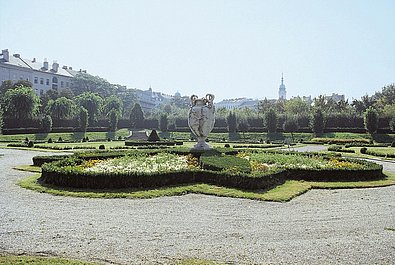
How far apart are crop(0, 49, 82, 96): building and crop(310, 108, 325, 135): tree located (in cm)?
5993

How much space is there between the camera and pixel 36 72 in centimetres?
8731

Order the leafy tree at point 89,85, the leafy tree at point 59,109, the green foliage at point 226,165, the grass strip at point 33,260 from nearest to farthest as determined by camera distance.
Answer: the grass strip at point 33,260, the green foliage at point 226,165, the leafy tree at point 59,109, the leafy tree at point 89,85

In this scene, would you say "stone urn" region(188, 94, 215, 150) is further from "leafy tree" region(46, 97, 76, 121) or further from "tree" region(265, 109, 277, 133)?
"leafy tree" region(46, 97, 76, 121)

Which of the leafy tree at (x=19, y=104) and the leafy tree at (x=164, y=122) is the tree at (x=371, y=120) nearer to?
the leafy tree at (x=164, y=122)

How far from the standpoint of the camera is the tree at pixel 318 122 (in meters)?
52.7

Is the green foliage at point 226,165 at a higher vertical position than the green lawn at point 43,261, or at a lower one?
higher

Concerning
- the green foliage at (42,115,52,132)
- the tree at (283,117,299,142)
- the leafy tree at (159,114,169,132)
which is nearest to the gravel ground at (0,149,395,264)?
the green foliage at (42,115,52,132)

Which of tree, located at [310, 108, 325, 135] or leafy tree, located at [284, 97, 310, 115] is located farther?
leafy tree, located at [284, 97, 310, 115]

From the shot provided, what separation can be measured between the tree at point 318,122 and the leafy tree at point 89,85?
6128 cm

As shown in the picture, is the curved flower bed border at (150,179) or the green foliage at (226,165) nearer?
the curved flower bed border at (150,179)

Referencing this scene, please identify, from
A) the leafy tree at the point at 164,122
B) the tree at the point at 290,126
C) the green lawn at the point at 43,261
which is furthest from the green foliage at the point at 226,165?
the leafy tree at the point at 164,122

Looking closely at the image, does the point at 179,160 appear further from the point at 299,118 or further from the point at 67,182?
the point at 299,118

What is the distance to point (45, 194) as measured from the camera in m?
12.1

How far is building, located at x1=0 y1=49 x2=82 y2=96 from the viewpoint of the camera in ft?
261
